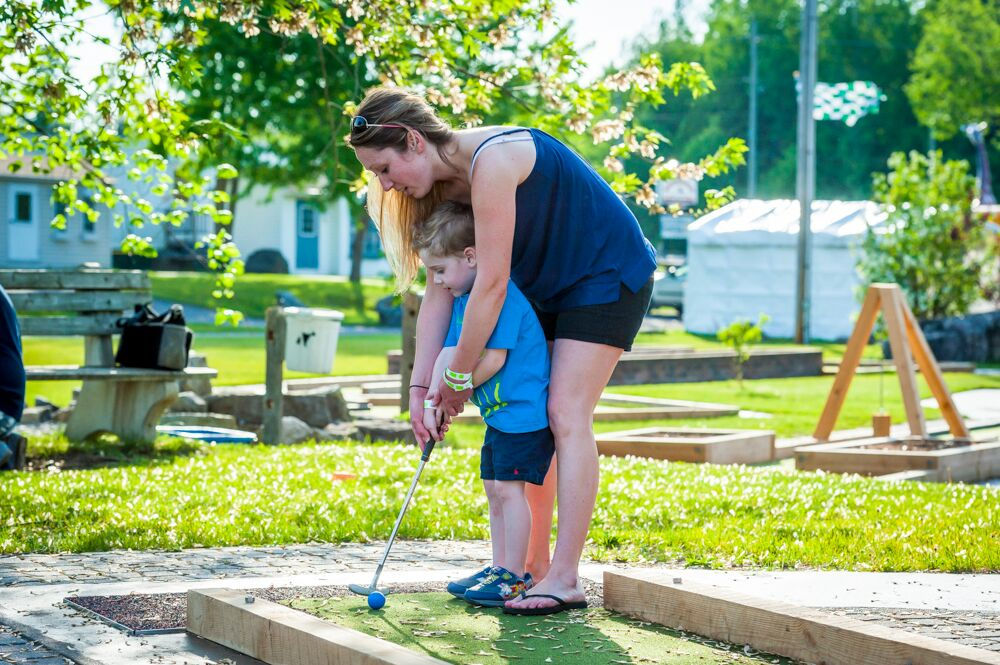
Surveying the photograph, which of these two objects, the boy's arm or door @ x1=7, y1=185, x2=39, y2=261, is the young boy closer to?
the boy's arm

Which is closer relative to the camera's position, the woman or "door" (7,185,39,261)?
the woman

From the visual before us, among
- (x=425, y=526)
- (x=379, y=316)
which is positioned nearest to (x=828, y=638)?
(x=425, y=526)

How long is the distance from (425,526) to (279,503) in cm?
94

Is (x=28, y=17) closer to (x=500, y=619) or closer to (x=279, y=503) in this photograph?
(x=279, y=503)

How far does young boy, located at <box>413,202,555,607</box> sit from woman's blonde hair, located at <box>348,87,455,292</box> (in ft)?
0.26

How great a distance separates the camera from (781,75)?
2746 inches

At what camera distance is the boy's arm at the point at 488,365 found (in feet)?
13.8

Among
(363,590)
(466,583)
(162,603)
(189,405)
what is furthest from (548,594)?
(189,405)

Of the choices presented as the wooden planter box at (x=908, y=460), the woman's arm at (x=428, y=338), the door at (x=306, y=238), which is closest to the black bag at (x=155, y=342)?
the wooden planter box at (x=908, y=460)

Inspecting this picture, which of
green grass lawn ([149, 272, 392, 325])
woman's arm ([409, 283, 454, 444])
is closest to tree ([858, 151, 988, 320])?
green grass lawn ([149, 272, 392, 325])

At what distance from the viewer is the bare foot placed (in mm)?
4055

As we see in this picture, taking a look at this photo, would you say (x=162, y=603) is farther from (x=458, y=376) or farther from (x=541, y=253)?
(x=541, y=253)

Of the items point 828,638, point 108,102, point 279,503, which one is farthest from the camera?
point 108,102

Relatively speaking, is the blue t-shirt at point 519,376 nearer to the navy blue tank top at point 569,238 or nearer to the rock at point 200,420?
the navy blue tank top at point 569,238
